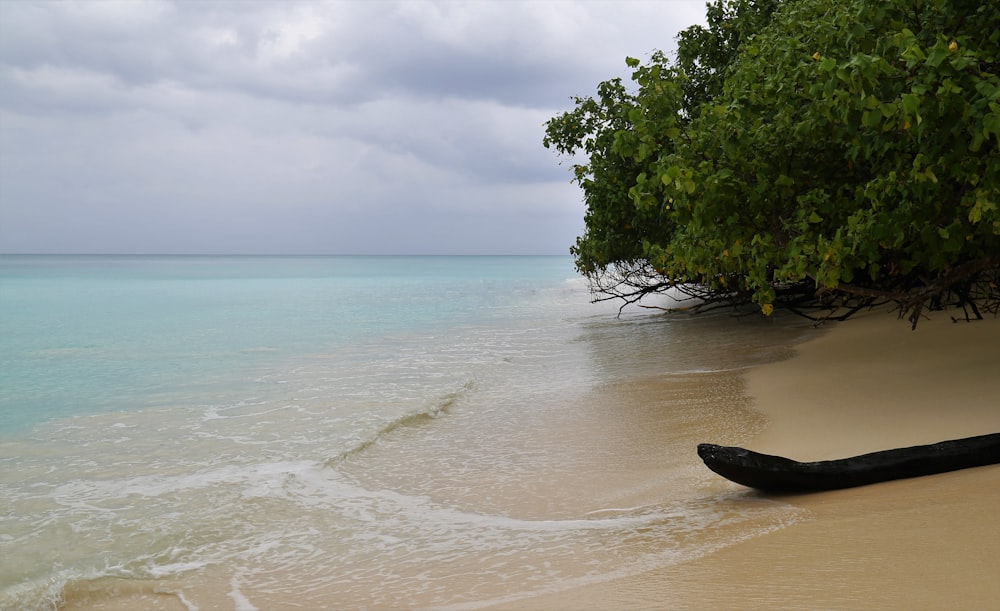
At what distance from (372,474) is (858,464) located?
3.71 meters

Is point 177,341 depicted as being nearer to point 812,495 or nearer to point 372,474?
point 372,474

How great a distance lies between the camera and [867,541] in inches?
141

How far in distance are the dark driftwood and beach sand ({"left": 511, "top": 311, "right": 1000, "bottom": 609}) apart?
0.06m

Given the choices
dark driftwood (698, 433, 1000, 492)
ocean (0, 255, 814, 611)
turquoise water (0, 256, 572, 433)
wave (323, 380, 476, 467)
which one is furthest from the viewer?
turquoise water (0, 256, 572, 433)

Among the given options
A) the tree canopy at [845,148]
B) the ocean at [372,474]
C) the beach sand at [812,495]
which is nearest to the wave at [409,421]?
the ocean at [372,474]

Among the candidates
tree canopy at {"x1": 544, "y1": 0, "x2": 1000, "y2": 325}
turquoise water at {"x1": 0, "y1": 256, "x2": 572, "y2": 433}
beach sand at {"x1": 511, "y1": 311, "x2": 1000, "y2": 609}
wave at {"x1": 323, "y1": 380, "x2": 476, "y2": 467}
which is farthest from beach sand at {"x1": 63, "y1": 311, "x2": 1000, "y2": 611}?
turquoise water at {"x1": 0, "y1": 256, "x2": 572, "y2": 433}

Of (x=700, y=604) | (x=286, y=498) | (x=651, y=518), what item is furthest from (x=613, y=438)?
(x=700, y=604)

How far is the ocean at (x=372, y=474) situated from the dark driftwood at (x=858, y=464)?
0.82ft

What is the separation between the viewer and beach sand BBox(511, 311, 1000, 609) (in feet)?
10.1

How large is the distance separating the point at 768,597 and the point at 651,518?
1.42 meters

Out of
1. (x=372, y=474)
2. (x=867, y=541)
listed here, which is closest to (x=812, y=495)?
(x=867, y=541)

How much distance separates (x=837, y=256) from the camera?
21.5 ft

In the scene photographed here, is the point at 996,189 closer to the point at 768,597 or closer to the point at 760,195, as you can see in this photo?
the point at 760,195

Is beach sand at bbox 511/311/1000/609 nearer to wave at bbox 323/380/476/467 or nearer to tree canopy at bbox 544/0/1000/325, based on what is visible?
tree canopy at bbox 544/0/1000/325
